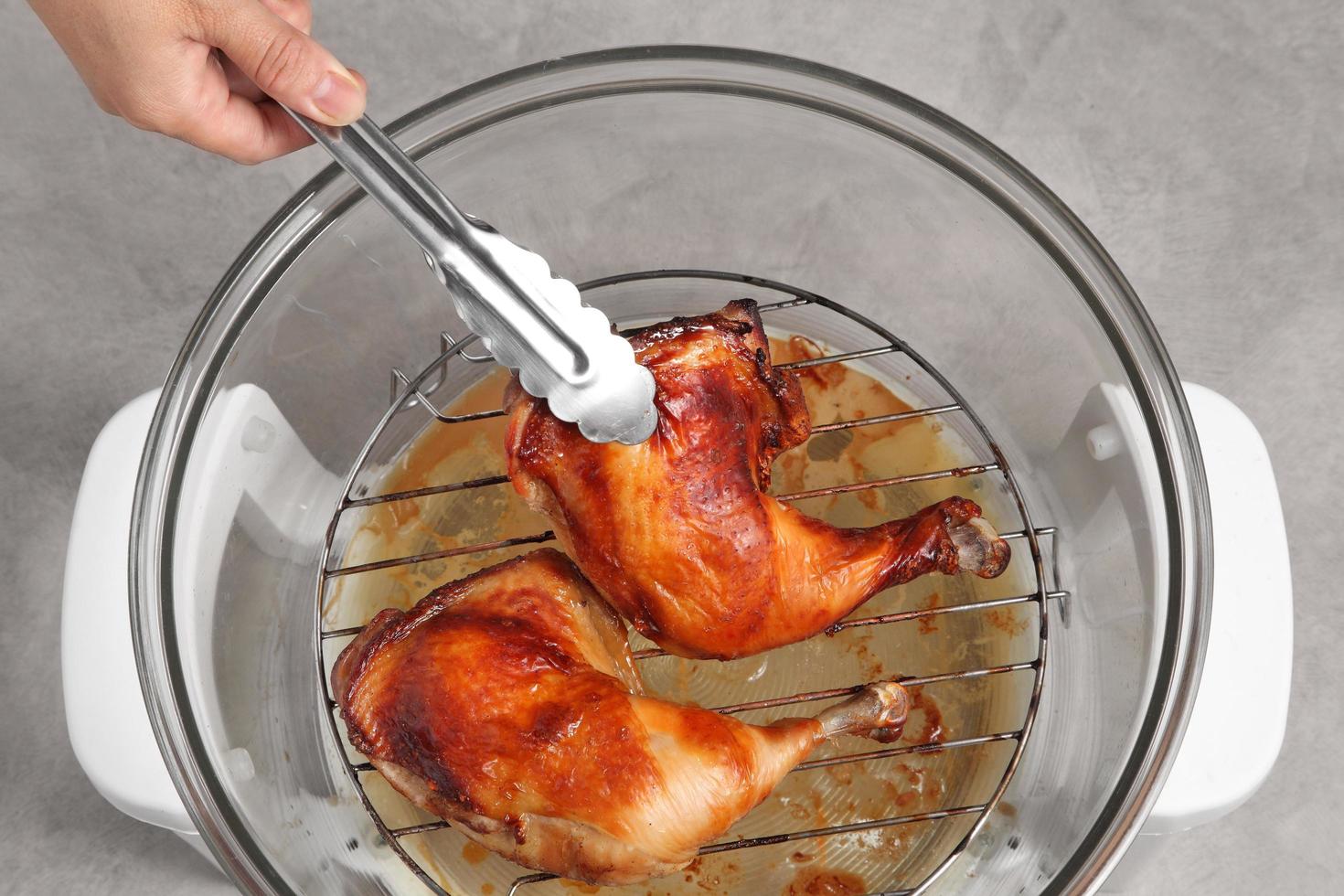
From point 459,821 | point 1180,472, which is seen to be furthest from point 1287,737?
point 459,821

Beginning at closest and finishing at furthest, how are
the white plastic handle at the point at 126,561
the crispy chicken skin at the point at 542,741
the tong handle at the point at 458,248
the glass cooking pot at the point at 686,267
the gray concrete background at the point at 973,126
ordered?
the tong handle at the point at 458,248
the crispy chicken skin at the point at 542,741
the glass cooking pot at the point at 686,267
the white plastic handle at the point at 126,561
the gray concrete background at the point at 973,126

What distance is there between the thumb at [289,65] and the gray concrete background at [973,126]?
2.85ft

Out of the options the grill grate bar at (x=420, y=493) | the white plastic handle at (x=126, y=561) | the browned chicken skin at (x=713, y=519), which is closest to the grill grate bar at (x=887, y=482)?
the browned chicken skin at (x=713, y=519)

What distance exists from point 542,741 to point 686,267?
2.46 feet

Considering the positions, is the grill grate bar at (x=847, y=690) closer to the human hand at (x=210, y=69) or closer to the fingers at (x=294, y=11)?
the human hand at (x=210, y=69)

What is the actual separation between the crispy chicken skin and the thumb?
51cm

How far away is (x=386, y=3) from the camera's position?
1.92 meters

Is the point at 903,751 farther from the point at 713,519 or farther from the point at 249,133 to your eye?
the point at 249,133

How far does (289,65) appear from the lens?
3.39 ft

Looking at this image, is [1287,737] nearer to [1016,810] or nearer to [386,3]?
[1016,810]

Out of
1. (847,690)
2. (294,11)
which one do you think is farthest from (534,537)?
(294,11)

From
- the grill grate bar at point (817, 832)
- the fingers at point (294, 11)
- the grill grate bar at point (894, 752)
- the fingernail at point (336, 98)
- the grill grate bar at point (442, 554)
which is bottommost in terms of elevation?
the grill grate bar at point (817, 832)

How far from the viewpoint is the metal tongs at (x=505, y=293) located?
979mm

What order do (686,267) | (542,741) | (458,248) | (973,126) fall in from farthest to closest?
(973,126), (686,267), (542,741), (458,248)
